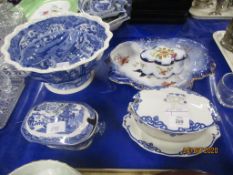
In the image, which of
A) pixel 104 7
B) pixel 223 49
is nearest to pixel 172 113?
pixel 223 49

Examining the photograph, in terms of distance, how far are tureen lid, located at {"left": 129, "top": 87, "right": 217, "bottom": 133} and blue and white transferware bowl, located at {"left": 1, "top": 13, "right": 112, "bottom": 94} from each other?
0.13m

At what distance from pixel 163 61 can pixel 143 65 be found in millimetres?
50

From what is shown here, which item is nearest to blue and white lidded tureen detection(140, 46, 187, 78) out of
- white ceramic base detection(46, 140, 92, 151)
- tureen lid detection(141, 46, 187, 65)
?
tureen lid detection(141, 46, 187, 65)

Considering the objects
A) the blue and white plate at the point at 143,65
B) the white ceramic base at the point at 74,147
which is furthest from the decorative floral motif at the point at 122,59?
the white ceramic base at the point at 74,147

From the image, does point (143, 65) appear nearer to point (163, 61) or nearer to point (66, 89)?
point (163, 61)

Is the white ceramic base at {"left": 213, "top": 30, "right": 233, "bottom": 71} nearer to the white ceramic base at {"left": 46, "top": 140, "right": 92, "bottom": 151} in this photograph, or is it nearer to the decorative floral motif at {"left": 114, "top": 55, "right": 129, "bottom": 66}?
the decorative floral motif at {"left": 114, "top": 55, "right": 129, "bottom": 66}

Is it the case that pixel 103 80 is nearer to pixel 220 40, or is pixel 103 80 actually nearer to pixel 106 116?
pixel 106 116

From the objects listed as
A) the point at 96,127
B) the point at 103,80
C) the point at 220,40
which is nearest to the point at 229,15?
the point at 220,40

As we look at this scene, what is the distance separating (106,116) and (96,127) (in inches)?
2.0

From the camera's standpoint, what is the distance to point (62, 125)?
44 cm

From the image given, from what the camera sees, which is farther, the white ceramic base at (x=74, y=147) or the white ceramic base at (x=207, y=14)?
the white ceramic base at (x=207, y=14)

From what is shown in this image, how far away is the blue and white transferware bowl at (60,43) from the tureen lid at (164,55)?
10 centimetres

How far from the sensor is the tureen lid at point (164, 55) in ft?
1.78

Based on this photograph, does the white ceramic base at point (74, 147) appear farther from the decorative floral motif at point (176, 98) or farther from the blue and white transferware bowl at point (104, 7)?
the blue and white transferware bowl at point (104, 7)
